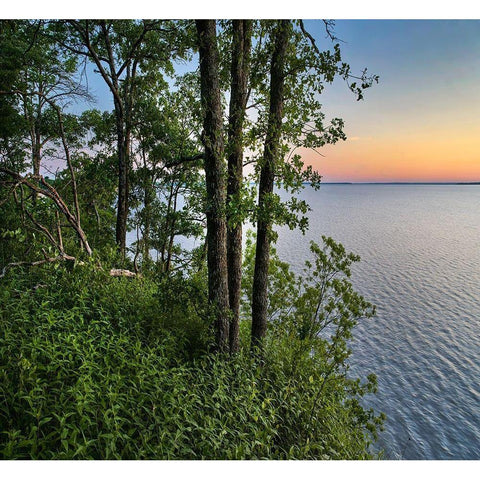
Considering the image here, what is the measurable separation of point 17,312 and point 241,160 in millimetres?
3303

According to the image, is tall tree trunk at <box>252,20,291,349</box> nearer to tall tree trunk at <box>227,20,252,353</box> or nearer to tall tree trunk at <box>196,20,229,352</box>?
tall tree trunk at <box>227,20,252,353</box>

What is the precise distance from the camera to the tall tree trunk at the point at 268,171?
14.8 feet

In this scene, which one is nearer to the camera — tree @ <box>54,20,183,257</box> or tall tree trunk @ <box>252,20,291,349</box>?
tall tree trunk @ <box>252,20,291,349</box>

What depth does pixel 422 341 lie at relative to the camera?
11.3 m

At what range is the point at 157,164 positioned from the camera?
9461 millimetres

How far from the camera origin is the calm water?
772 cm

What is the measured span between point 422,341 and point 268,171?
979cm

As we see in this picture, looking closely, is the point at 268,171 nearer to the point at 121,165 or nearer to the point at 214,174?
the point at 214,174

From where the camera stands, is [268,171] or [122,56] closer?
[268,171]

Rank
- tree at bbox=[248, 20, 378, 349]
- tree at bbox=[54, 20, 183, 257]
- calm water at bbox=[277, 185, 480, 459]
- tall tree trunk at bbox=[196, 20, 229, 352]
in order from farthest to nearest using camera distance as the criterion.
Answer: calm water at bbox=[277, 185, 480, 459] → tree at bbox=[54, 20, 183, 257] → tree at bbox=[248, 20, 378, 349] → tall tree trunk at bbox=[196, 20, 229, 352]

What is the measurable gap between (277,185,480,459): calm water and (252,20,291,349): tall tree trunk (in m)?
4.87

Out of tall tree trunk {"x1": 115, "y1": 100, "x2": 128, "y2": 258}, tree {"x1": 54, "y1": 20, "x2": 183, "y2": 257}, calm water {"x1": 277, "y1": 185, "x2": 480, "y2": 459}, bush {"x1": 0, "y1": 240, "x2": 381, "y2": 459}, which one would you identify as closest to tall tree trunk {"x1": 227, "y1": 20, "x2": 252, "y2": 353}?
bush {"x1": 0, "y1": 240, "x2": 381, "y2": 459}

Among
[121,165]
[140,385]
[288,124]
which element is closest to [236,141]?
[288,124]

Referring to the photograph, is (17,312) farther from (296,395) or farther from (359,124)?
(359,124)
